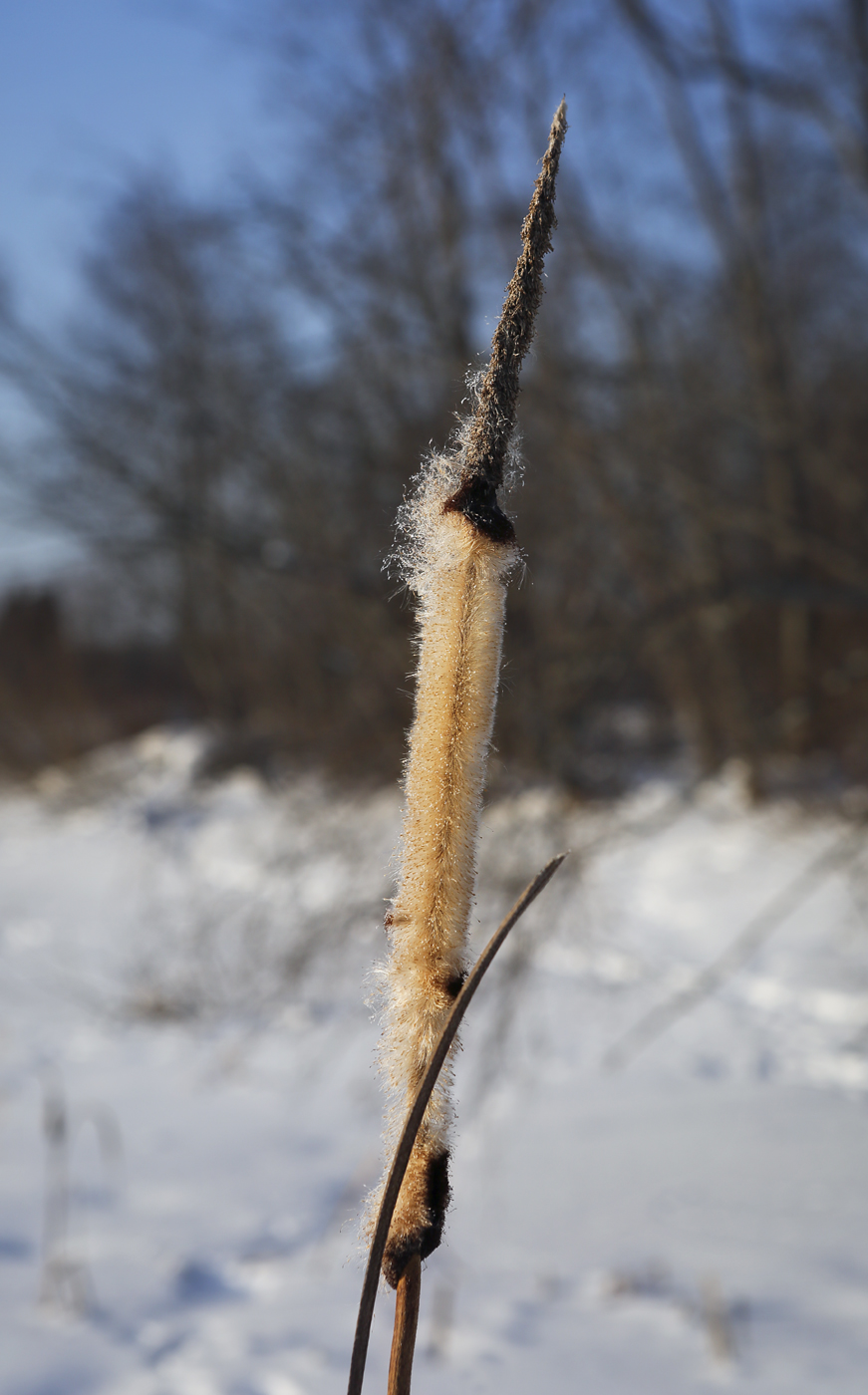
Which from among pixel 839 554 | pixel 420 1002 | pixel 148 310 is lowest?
pixel 420 1002

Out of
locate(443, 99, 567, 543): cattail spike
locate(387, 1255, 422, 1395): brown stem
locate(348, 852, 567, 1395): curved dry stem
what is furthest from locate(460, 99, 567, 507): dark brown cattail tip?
locate(387, 1255, 422, 1395): brown stem

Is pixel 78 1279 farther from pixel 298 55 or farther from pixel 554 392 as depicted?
pixel 298 55

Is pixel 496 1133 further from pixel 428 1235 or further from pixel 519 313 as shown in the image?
pixel 519 313

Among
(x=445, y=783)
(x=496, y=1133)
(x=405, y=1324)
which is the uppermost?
(x=496, y=1133)

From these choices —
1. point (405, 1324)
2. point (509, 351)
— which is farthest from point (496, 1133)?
point (509, 351)

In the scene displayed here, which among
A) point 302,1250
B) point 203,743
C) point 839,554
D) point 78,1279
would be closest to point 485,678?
point 78,1279

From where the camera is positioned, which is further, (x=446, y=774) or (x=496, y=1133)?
(x=496, y=1133)
